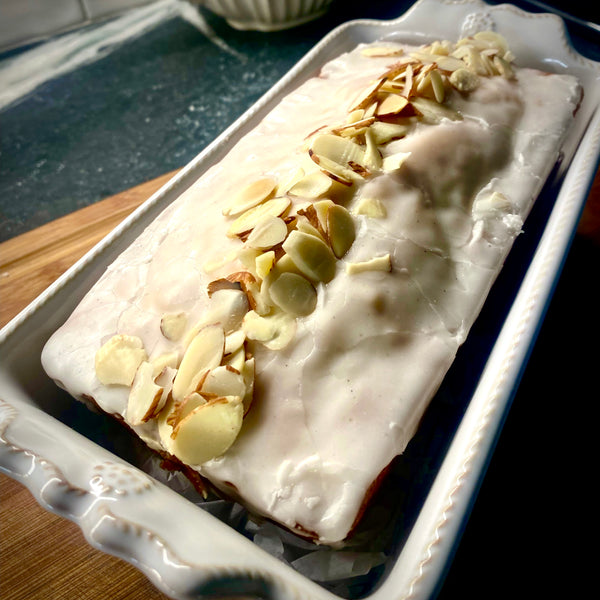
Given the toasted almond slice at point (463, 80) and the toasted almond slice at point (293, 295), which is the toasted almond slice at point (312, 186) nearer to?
the toasted almond slice at point (293, 295)

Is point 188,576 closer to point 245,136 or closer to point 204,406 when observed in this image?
point 204,406

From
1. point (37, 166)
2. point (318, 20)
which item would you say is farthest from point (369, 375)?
point (318, 20)

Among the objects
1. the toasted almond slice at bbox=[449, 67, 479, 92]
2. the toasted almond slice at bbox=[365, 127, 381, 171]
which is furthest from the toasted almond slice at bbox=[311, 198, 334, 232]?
the toasted almond slice at bbox=[449, 67, 479, 92]

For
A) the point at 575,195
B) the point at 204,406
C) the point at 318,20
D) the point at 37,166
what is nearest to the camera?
the point at 204,406

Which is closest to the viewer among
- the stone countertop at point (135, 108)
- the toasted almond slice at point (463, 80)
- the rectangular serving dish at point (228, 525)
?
the rectangular serving dish at point (228, 525)

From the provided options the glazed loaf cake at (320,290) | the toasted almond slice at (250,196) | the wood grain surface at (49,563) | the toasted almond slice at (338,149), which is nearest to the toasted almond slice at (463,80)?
the glazed loaf cake at (320,290)

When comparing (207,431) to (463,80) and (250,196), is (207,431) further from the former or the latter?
(463,80)

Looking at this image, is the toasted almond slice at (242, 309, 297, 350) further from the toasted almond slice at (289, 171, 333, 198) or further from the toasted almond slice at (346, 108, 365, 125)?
the toasted almond slice at (346, 108, 365, 125)

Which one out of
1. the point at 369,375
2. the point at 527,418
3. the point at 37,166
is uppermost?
the point at 369,375

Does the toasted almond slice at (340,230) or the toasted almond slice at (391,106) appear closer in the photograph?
the toasted almond slice at (340,230)
